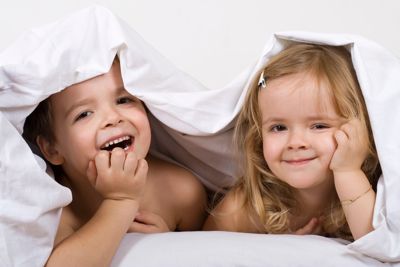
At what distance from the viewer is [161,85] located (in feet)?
4.35

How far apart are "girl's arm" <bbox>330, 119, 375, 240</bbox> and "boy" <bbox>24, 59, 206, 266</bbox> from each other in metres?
0.32

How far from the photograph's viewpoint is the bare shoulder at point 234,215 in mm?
1390

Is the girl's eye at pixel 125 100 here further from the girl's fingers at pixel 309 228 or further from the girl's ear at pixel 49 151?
the girl's fingers at pixel 309 228

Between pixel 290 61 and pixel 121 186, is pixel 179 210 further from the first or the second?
pixel 290 61

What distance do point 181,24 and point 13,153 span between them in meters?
0.97

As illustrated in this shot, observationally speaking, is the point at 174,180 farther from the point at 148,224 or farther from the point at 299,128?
the point at 299,128

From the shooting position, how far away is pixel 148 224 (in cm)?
139

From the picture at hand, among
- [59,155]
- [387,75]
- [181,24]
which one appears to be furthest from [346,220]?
[181,24]

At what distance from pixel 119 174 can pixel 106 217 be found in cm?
8

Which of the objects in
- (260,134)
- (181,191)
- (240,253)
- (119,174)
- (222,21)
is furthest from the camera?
(222,21)

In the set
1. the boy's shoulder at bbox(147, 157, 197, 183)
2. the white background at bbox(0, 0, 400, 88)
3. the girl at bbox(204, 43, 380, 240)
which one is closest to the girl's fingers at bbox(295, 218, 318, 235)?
the girl at bbox(204, 43, 380, 240)

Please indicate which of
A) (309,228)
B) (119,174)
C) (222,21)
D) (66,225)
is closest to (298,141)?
(309,228)

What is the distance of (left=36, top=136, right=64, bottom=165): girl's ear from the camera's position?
1.36 metres

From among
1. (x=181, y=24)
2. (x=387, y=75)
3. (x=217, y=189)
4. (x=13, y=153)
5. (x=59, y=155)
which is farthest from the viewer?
(x=181, y=24)
